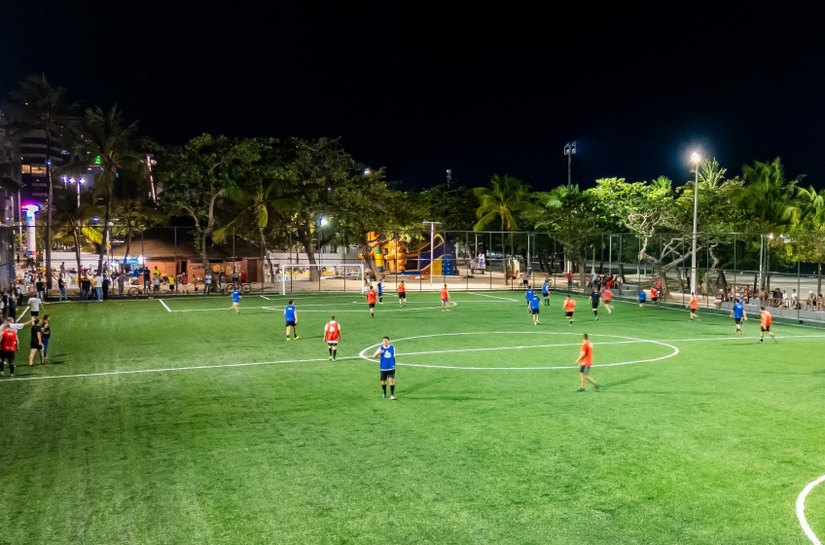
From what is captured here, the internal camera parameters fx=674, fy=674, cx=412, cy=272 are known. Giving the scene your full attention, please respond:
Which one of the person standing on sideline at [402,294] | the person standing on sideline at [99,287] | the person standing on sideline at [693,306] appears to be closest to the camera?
the person standing on sideline at [693,306]

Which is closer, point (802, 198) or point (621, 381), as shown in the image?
point (621, 381)

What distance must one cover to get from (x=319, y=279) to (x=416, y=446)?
37.5m

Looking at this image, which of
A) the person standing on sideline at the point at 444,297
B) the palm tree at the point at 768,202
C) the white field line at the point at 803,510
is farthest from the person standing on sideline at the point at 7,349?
the palm tree at the point at 768,202

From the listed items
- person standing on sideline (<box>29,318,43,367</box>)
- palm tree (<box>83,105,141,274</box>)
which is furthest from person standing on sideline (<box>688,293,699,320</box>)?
palm tree (<box>83,105,141,274</box>)

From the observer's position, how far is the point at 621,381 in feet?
61.8

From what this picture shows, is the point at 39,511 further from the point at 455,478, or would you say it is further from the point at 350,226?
the point at 350,226

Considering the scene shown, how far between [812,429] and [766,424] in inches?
33.0

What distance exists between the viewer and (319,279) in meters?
49.5

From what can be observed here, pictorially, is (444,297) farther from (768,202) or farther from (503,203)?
(503,203)

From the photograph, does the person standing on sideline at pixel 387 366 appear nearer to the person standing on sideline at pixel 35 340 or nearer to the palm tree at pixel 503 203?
the person standing on sideline at pixel 35 340

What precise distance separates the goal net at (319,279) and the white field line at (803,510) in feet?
132

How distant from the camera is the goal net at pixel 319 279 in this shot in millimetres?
53312

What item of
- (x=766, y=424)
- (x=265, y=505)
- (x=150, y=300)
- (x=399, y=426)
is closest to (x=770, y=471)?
(x=766, y=424)

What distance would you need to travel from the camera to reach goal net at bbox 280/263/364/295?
175 ft
